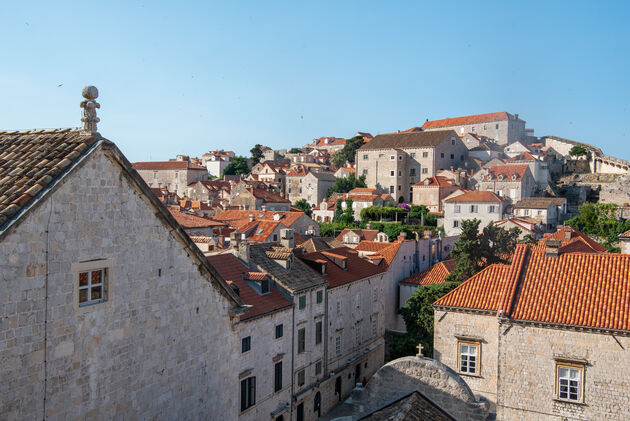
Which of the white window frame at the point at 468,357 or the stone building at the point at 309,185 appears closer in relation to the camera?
the white window frame at the point at 468,357

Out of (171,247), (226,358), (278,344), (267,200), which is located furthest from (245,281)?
(267,200)

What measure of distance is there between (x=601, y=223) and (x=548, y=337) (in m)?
55.9

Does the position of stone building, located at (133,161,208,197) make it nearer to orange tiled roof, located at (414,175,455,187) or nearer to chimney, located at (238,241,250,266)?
orange tiled roof, located at (414,175,455,187)

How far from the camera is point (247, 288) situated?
24000mm

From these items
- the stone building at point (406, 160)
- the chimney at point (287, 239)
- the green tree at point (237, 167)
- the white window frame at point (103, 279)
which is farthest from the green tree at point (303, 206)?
the white window frame at point (103, 279)

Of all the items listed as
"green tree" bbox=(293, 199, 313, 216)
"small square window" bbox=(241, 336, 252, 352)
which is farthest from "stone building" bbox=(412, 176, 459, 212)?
"small square window" bbox=(241, 336, 252, 352)

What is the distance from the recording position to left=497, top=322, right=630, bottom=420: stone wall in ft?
60.7

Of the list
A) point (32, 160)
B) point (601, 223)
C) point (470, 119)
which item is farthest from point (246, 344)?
point (470, 119)

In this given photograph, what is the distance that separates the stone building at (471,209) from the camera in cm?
6756

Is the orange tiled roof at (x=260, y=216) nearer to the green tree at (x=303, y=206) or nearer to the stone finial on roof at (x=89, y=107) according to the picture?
the green tree at (x=303, y=206)

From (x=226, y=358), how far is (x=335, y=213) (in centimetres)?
7268

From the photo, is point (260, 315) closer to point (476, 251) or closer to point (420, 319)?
point (420, 319)

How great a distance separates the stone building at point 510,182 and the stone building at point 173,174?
2296 inches

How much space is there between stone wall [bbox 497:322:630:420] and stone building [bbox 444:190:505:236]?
48898 millimetres
